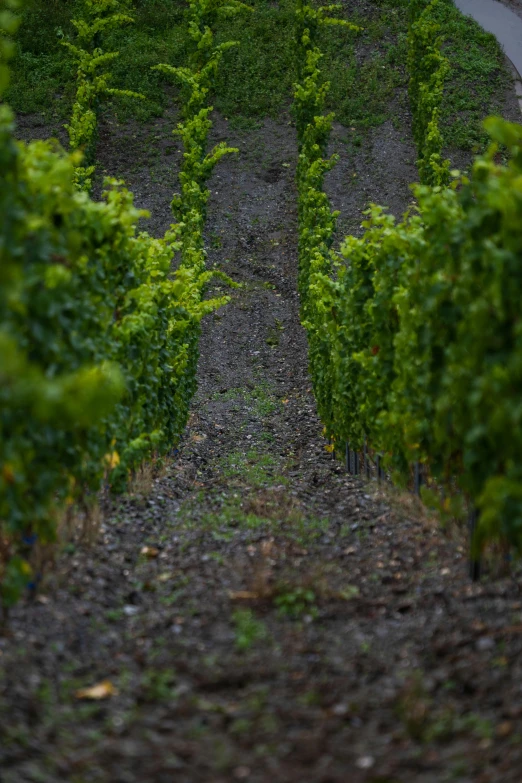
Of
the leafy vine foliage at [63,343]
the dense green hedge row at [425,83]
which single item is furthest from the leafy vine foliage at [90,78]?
the leafy vine foliage at [63,343]

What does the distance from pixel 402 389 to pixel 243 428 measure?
19.4 feet

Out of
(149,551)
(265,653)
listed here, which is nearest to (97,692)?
(265,653)

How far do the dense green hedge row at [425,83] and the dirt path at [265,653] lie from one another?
13606 millimetres

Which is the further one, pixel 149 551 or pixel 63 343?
pixel 149 551

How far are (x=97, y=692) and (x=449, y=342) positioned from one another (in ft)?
7.81

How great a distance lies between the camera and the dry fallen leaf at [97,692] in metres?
3.10

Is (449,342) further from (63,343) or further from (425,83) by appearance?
(425,83)

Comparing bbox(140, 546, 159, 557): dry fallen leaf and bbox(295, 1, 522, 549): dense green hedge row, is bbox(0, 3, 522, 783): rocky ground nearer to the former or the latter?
bbox(140, 546, 159, 557): dry fallen leaf

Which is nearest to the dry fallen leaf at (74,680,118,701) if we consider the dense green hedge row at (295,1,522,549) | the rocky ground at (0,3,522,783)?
the rocky ground at (0,3,522,783)

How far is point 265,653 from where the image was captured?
3.41m

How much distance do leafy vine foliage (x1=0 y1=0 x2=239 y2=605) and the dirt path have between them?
38 centimetres

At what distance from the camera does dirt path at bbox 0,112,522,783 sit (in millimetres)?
2713

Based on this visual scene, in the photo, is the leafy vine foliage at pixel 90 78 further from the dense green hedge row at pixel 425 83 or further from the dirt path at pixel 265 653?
the dirt path at pixel 265 653

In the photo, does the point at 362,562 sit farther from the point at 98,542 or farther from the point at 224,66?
the point at 224,66
